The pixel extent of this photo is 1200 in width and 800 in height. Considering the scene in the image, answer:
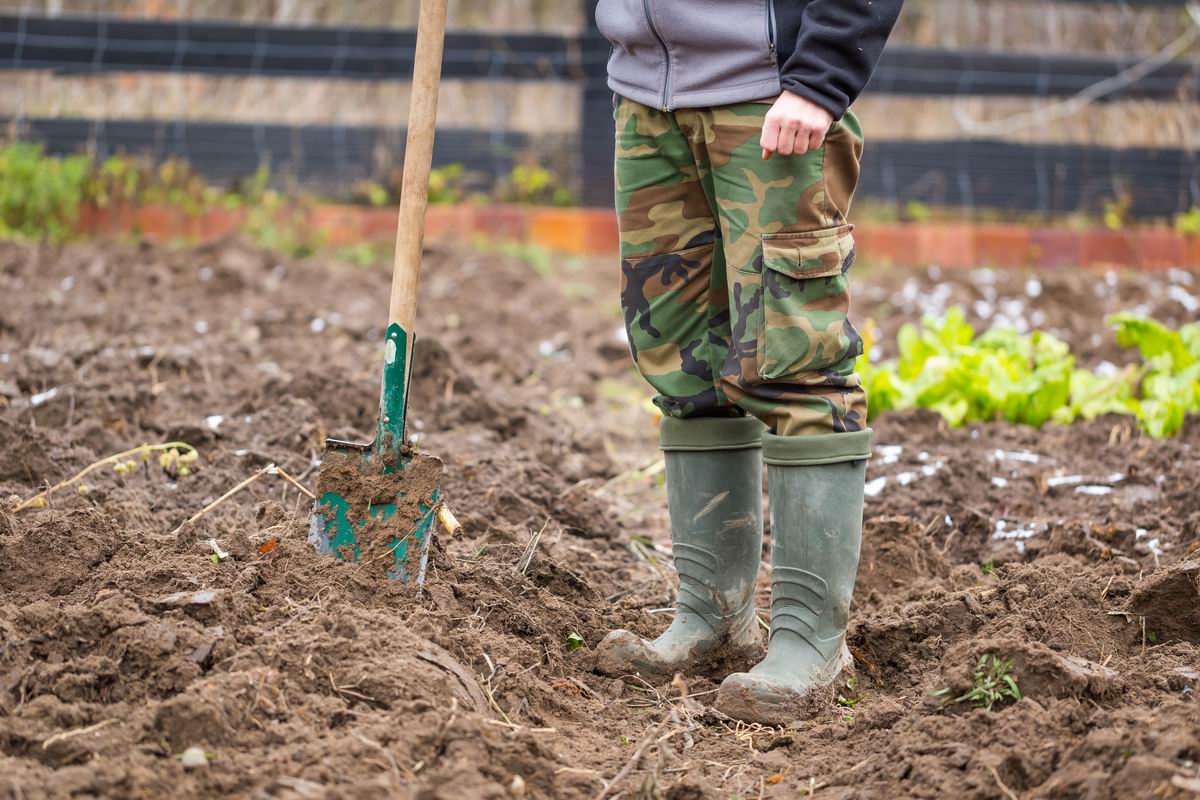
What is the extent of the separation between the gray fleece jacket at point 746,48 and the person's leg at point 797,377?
0.07 metres

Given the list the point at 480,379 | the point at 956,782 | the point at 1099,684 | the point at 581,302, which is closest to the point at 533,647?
the point at 956,782

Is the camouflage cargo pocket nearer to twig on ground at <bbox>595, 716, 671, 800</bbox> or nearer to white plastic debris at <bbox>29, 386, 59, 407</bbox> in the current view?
twig on ground at <bbox>595, 716, 671, 800</bbox>

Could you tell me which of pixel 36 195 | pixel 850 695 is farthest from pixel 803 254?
pixel 36 195

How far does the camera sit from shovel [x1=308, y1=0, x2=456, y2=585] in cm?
239

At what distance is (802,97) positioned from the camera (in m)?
2.11

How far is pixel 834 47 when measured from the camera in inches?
82.9

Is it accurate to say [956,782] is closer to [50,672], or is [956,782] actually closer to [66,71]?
[50,672]

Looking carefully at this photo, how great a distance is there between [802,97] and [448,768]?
1.24 metres

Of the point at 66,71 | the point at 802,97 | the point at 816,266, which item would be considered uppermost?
the point at 66,71

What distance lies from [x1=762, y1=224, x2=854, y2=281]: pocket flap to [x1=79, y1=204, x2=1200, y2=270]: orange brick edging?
5.72 metres

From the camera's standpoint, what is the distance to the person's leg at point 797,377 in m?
2.22

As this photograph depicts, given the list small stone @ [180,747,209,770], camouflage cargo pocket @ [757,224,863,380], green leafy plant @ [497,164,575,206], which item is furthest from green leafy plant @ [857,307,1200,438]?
green leafy plant @ [497,164,575,206]

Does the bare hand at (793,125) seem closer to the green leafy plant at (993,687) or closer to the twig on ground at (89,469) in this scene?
the green leafy plant at (993,687)

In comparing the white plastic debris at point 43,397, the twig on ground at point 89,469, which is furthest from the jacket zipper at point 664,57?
the white plastic debris at point 43,397
